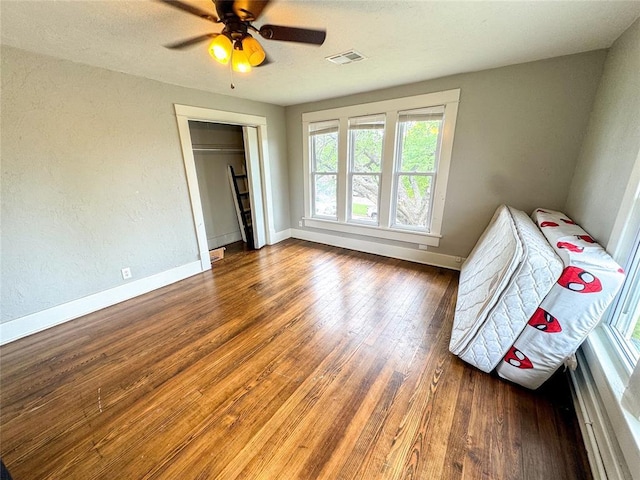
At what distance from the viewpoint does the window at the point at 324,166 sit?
13.2 ft

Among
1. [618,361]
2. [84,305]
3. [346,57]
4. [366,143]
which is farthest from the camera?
[366,143]

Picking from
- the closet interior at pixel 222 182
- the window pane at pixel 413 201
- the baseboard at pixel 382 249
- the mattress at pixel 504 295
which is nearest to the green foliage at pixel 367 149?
the window pane at pixel 413 201

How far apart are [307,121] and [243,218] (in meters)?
2.02

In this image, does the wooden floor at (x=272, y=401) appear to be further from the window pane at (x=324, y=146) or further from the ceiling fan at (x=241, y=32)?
the window pane at (x=324, y=146)

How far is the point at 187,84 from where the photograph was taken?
288 centimetres

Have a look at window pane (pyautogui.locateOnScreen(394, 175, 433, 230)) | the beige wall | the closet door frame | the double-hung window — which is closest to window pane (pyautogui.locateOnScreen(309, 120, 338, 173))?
the closet door frame

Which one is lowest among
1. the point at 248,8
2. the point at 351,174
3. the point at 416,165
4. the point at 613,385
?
the point at 613,385

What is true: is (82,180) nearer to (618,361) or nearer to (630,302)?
(618,361)

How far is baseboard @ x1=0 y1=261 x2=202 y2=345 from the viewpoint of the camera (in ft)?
A: 7.15

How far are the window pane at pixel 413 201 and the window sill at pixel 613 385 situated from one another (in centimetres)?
216

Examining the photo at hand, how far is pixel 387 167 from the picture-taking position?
3.52 metres

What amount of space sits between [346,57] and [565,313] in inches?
98.6

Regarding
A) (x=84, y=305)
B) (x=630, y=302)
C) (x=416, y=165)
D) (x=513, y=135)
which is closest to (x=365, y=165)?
(x=416, y=165)

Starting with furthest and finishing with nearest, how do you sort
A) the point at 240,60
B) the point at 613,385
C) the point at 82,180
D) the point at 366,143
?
the point at 366,143 < the point at 82,180 < the point at 240,60 < the point at 613,385
